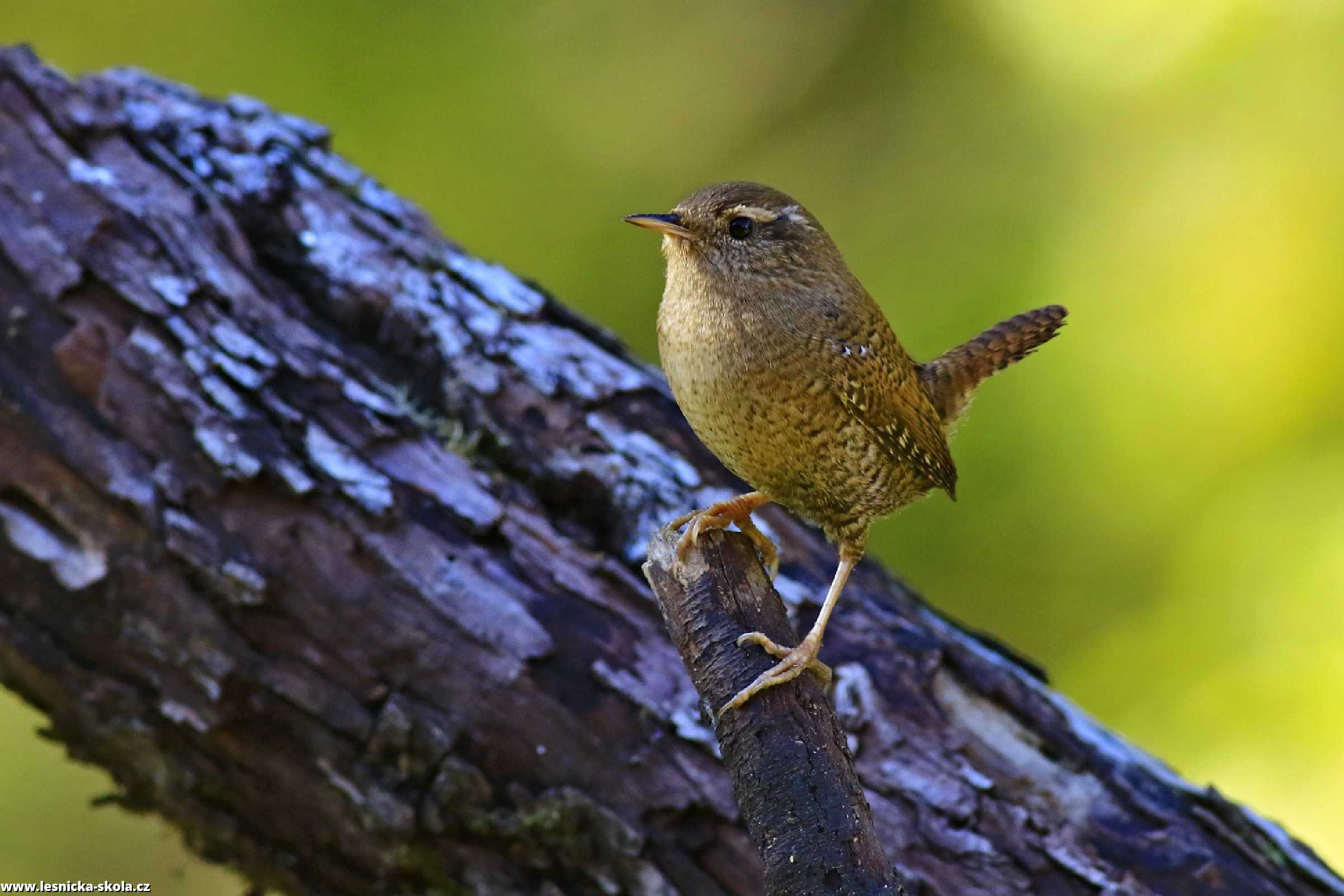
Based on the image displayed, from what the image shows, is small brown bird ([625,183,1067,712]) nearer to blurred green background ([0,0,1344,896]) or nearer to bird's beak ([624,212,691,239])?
bird's beak ([624,212,691,239])

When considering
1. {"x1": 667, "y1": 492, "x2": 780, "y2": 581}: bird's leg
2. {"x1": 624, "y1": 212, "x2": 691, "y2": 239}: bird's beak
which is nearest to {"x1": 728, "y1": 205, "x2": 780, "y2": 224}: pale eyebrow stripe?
{"x1": 624, "y1": 212, "x2": 691, "y2": 239}: bird's beak

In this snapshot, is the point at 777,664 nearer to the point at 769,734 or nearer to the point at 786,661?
the point at 786,661

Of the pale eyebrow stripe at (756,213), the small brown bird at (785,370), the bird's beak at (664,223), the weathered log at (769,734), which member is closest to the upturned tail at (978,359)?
the small brown bird at (785,370)

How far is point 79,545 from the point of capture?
2.79 metres

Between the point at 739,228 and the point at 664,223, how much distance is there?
173 mm

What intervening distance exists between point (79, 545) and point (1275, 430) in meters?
3.65

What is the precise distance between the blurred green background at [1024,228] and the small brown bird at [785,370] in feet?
5.34

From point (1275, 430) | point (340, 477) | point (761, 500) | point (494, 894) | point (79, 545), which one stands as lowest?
point (494, 894)

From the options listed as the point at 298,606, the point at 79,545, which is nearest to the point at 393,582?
the point at 298,606

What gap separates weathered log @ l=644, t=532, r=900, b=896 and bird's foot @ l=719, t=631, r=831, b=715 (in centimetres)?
1

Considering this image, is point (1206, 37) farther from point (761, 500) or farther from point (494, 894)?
point (494, 894)

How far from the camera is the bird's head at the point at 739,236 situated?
8.53ft

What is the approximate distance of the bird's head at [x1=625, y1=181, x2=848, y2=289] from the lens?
260 centimetres

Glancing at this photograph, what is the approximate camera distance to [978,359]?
3.16 metres
